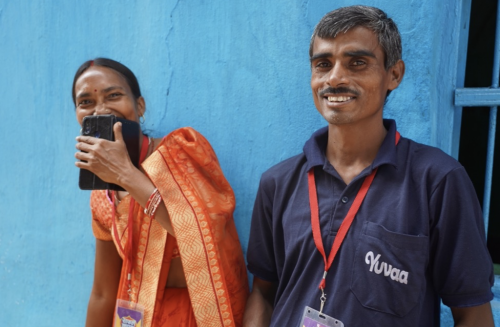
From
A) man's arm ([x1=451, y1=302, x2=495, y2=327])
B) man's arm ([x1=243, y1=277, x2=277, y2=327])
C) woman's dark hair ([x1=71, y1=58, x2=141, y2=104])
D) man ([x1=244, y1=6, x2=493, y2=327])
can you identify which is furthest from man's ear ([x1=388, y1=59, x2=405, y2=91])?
woman's dark hair ([x1=71, y1=58, x2=141, y2=104])

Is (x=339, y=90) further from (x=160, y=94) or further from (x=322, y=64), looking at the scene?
(x=160, y=94)

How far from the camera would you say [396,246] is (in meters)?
1.32

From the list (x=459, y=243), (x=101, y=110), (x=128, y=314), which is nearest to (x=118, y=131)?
(x=101, y=110)

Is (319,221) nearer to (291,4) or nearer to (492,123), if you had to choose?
(492,123)

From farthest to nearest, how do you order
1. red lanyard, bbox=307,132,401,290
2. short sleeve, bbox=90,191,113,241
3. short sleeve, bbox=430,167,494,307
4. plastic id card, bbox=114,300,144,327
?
short sleeve, bbox=90,191,113,241 < plastic id card, bbox=114,300,144,327 < red lanyard, bbox=307,132,401,290 < short sleeve, bbox=430,167,494,307

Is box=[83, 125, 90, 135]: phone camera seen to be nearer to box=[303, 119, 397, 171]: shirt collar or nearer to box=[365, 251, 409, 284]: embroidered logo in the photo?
box=[303, 119, 397, 171]: shirt collar

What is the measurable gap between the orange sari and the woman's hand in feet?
0.28

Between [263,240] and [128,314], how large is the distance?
1.98 ft

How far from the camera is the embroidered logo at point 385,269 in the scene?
132cm

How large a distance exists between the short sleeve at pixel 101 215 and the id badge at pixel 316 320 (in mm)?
897

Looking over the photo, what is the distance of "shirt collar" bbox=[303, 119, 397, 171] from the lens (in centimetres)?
142

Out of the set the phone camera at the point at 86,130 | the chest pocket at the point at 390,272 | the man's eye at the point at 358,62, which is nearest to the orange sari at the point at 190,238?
the phone camera at the point at 86,130

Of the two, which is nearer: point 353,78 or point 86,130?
point 353,78

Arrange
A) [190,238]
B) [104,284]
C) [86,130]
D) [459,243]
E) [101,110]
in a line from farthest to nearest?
[104,284]
[101,110]
[86,130]
[190,238]
[459,243]
